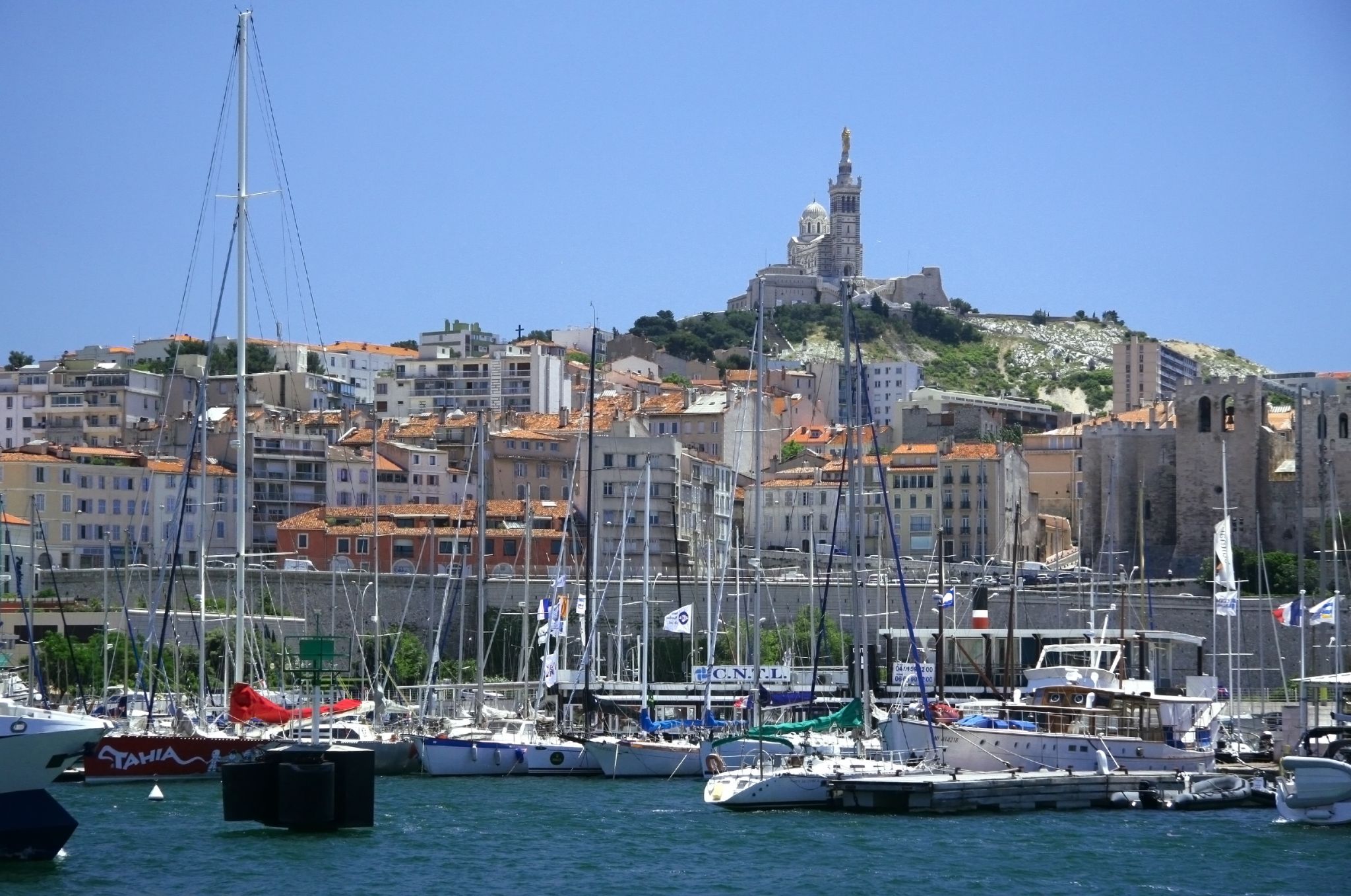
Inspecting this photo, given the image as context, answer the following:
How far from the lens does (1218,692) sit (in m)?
52.7

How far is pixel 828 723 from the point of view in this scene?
4306cm

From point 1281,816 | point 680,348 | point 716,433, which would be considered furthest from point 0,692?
point 680,348

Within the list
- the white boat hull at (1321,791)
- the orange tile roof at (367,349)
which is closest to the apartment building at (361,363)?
→ the orange tile roof at (367,349)

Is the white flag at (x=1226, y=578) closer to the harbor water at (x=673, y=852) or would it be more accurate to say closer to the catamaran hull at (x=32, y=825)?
the harbor water at (x=673, y=852)

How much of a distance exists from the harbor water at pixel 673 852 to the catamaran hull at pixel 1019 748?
1916 mm

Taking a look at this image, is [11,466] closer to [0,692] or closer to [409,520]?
[409,520]

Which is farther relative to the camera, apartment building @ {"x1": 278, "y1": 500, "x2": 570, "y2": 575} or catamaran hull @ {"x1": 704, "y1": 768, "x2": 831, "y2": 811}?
apartment building @ {"x1": 278, "y1": 500, "x2": 570, "y2": 575}

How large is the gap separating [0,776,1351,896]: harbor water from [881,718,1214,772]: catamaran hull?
1.92 metres

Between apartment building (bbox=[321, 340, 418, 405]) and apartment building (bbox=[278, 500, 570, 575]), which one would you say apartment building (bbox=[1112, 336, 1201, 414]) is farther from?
apartment building (bbox=[278, 500, 570, 575])

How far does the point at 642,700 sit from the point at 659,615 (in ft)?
64.5

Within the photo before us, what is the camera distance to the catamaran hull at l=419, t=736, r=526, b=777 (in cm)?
4691

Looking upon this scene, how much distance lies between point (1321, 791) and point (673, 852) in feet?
33.6

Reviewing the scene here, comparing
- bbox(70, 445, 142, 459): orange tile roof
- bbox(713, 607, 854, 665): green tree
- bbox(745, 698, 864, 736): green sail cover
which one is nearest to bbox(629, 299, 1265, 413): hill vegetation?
bbox(70, 445, 142, 459): orange tile roof

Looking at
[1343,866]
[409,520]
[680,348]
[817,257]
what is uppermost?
[817,257]
